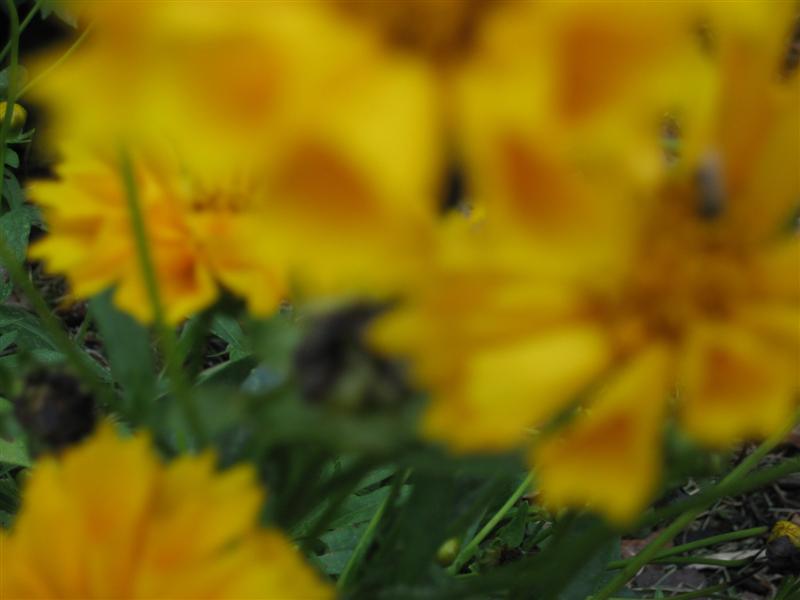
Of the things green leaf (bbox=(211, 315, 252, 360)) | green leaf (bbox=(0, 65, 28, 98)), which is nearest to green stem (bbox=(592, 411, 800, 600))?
green leaf (bbox=(211, 315, 252, 360))

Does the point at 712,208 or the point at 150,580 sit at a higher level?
the point at 712,208

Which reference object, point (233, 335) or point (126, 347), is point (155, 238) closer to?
point (126, 347)

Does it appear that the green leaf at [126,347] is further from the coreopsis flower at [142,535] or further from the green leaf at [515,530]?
the green leaf at [515,530]

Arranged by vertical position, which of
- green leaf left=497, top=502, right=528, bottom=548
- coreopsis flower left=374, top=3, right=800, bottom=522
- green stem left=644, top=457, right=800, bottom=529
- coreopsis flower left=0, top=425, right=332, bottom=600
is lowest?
green leaf left=497, top=502, right=528, bottom=548

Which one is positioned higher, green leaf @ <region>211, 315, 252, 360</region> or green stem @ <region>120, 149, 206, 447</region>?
green stem @ <region>120, 149, 206, 447</region>

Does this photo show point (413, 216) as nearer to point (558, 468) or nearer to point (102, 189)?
point (558, 468)

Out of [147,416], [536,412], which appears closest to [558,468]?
[536,412]

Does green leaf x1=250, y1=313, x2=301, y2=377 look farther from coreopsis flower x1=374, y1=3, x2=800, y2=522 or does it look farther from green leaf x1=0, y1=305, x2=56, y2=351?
green leaf x1=0, y1=305, x2=56, y2=351
